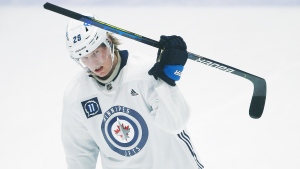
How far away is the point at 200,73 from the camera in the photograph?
404 cm

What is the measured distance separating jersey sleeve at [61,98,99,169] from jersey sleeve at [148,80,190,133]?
14.6 inches

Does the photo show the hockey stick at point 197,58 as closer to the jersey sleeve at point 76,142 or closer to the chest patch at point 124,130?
the chest patch at point 124,130

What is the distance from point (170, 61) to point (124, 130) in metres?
0.37

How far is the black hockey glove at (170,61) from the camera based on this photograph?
5.56 feet

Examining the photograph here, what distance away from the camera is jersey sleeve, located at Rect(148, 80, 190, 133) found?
1.74 metres

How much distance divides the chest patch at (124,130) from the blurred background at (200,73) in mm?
1014

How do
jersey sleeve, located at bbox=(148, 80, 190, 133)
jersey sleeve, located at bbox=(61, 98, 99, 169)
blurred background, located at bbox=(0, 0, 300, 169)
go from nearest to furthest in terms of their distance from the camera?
jersey sleeve, located at bbox=(148, 80, 190, 133)
jersey sleeve, located at bbox=(61, 98, 99, 169)
blurred background, located at bbox=(0, 0, 300, 169)

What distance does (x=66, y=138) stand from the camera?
6.73 ft

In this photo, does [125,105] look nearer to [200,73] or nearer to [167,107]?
[167,107]

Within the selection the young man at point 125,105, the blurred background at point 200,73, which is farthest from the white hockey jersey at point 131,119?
the blurred background at point 200,73

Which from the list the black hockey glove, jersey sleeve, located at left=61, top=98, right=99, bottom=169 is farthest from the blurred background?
the black hockey glove

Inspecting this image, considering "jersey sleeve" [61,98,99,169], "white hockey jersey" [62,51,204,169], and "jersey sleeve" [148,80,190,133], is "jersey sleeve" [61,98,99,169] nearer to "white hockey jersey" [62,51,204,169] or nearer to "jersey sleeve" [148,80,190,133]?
"white hockey jersey" [62,51,204,169]
